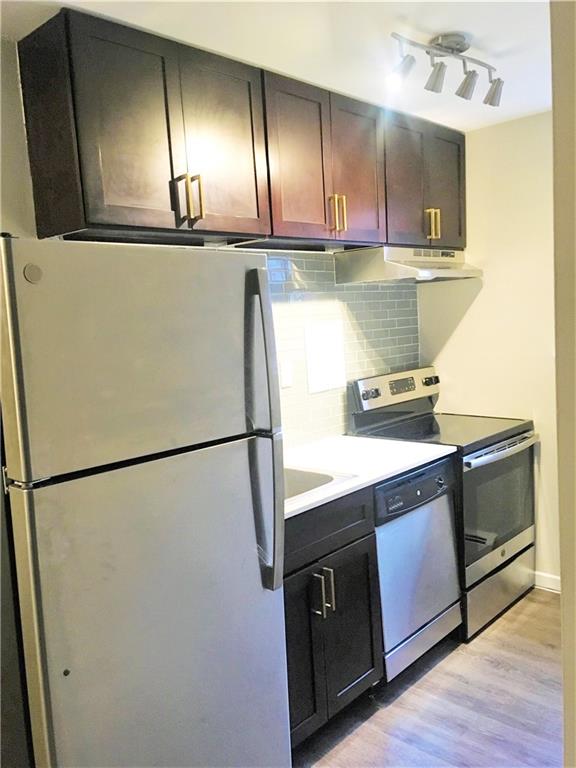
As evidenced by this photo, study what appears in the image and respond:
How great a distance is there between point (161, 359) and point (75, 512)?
1.30ft

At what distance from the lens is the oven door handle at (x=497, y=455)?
8.76 ft

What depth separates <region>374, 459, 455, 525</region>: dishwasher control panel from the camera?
227cm

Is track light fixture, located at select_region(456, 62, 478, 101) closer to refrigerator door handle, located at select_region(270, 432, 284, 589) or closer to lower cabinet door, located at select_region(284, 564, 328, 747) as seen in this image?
refrigerator door handle, located at select_region(270, 432, 284, 589)

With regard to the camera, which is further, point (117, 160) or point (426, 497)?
point (426, 497)

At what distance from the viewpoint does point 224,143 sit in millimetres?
1973

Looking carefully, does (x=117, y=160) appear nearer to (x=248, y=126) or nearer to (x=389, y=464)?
(x=248, y=126)

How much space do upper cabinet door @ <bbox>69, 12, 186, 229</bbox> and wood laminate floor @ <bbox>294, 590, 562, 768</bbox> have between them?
1.93 meters

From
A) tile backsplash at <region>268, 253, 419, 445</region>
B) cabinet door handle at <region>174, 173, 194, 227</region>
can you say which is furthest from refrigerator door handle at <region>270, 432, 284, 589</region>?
tile backsplash at <region>268, 253, 419, 445</region>

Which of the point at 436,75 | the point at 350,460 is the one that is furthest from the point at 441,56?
the point at 350,460

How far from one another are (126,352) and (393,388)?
2.06 metres

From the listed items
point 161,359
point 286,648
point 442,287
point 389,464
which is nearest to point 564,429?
point 161,359

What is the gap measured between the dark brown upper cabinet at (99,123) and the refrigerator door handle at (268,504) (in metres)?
0.77

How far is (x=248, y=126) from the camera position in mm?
2051

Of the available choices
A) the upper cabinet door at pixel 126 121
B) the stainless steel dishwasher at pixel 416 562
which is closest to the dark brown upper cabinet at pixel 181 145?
the upper cabinet door at pixel 126 121
